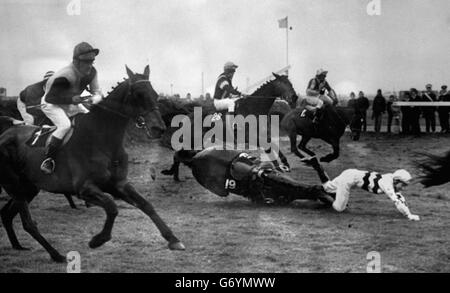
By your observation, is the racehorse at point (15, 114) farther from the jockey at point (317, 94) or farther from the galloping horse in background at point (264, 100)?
the jockey at point (317, 94)

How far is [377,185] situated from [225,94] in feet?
11.5

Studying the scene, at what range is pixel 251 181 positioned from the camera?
8.57m

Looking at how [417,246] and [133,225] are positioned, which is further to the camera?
[133,225]

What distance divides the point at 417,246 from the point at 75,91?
3.83m

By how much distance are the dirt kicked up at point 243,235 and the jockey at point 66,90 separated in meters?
1.03

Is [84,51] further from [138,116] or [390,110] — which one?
[390,110]

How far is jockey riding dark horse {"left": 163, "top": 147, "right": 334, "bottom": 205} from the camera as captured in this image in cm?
854

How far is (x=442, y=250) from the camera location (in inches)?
251

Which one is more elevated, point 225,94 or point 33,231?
point 225,94

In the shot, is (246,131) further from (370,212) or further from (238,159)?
(370,212)

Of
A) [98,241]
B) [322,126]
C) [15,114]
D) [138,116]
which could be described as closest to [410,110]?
[322,126]

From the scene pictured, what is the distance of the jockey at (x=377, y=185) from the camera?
7781 mm
